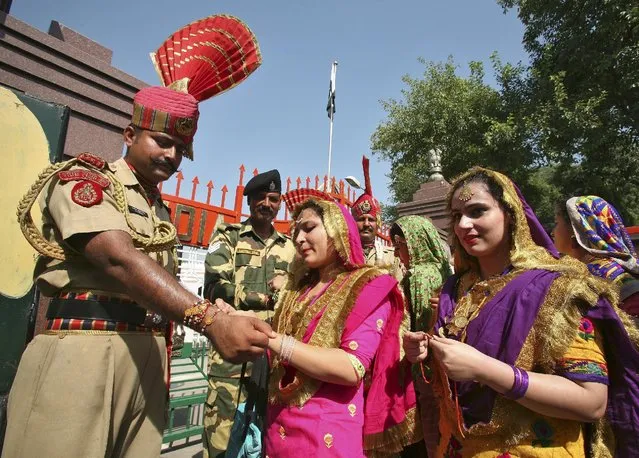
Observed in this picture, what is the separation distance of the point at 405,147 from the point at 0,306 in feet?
71.3

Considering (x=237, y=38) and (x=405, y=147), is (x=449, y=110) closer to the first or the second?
(x=405, y=147)

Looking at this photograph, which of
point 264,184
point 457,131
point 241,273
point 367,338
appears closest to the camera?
point 367,338

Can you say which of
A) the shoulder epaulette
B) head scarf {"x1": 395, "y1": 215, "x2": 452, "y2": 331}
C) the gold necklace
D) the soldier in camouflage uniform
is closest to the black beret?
the soldier in camouflage uniform

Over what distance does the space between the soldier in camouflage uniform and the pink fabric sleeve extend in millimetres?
1100

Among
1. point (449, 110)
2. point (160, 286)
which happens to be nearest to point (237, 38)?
point (160, 286)

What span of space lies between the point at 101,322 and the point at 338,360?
1.08 metres

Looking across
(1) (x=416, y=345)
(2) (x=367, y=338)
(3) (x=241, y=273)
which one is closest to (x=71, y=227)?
(2) (x=367, y=338)

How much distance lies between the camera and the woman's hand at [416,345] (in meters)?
1.79

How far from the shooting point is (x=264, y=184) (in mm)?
3908

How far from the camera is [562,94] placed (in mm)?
11898

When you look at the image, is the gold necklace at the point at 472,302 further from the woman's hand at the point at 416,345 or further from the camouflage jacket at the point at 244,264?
the camouflage jacket at the point at 244,264

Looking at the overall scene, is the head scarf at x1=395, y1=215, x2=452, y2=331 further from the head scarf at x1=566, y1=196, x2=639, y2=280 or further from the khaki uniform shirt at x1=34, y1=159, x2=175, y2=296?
the khaki uniform shirt at x1=34, y1=159, x2=175, y2=296

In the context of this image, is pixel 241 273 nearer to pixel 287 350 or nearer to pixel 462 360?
pixel 287 350

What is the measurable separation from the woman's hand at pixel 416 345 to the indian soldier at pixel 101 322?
67 cm
